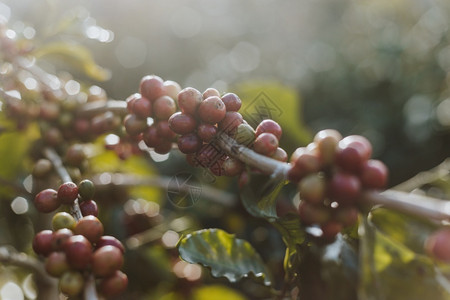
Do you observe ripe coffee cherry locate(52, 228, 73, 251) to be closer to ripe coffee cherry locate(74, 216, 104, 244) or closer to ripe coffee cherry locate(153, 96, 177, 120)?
ripe coffee cherry locate(74, 216, 104, 244)

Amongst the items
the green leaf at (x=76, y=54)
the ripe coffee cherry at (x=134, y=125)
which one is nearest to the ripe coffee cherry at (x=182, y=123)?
the ripe coffee cherry at (x=134, y=125)

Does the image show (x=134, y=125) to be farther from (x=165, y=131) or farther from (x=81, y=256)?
(x=81, y=256)

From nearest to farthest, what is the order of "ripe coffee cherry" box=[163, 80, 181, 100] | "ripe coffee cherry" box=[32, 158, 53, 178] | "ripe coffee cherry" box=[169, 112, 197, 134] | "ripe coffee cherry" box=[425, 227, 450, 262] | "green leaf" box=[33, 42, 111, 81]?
"ripe coffee cherry" box=[425, 227, 450, 262] < "ripe coffee cherry" box=[169, 112, 197, 134] < "ripe coffee cherry" box=[163, 80, 181, 100] < "ripe coffee cherry" box=[32, 158, 53, 178] < "green leaf" box=[33, 42, 111, 81]

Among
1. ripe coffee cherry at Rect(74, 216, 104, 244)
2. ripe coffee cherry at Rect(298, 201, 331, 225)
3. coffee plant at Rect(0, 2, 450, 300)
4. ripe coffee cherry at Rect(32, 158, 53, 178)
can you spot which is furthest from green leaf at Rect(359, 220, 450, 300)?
ripe coffee cherry at Rect(32, 158, 53, 178)

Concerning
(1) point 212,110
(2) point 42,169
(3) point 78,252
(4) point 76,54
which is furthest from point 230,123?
(4) point 76,54

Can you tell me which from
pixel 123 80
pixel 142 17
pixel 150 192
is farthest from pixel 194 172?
pixel 142 17

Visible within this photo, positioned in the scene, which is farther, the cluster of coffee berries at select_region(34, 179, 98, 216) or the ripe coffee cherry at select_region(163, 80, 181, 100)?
the ripe coffee cherry at select_region(163, 80, 181, 100)

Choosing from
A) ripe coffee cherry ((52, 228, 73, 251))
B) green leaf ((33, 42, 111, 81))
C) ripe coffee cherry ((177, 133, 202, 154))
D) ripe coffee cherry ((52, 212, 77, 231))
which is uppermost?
green leaf ((33, 42, 111, 81))
